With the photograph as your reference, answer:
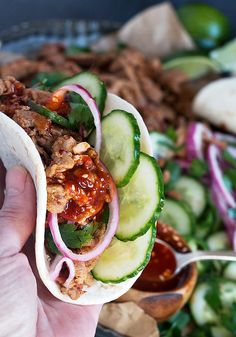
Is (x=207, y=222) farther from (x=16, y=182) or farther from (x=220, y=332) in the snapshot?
(x=16, y=182)

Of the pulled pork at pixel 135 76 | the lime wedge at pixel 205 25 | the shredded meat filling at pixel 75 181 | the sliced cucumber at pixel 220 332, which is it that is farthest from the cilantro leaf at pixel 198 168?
the lime wedge at pixel 205 25

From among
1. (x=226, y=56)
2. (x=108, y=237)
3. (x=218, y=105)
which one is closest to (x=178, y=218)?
(x=218, y=105)

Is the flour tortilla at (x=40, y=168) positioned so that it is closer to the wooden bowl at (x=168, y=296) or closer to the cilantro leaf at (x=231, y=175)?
the wooden bowl at (x=168, y=296)

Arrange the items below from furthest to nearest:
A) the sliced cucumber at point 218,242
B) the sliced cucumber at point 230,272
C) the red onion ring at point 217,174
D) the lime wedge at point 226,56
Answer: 1. the lime wedge at point 226,56
2. the red onion ring at point 217,174
3. the sliced cucumber at point 218,242
4. the sliced cucumber at point 230,272

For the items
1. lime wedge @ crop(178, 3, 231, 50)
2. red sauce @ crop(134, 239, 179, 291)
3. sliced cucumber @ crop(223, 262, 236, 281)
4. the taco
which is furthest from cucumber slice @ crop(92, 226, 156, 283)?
lime wedge @ crop(178, 3, 231, 50)

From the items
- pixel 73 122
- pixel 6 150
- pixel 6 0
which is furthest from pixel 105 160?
pixel 6 0
